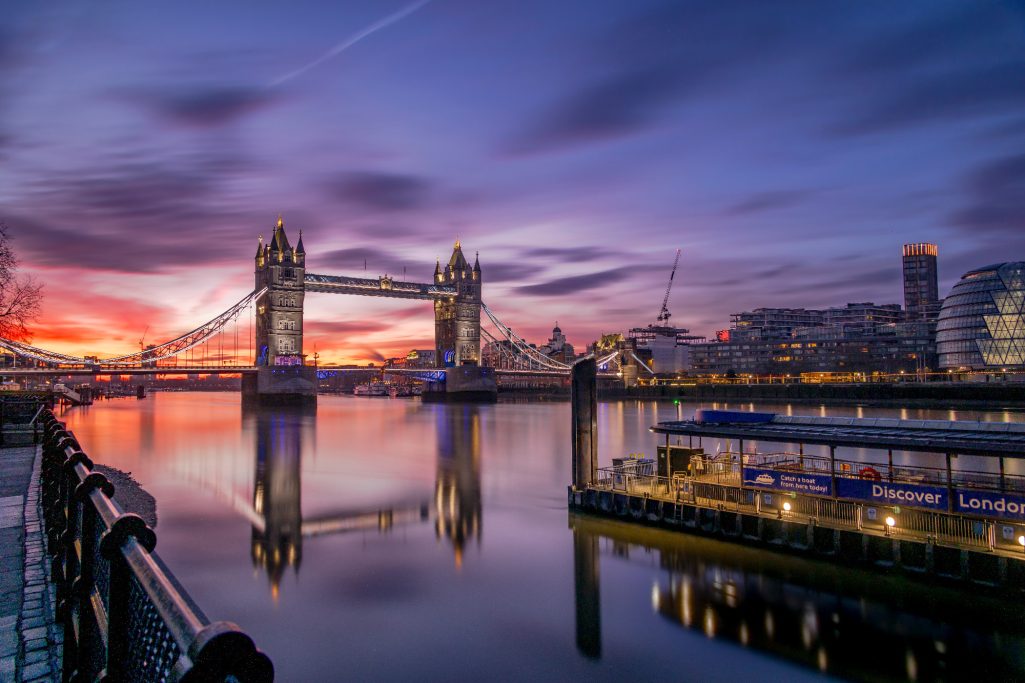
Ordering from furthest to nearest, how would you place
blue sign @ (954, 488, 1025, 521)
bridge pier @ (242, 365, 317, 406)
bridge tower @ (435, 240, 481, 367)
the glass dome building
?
bridge tower @ (435, 240, 481, 367) → the glass dome building → bridge pier @ (242, 365, 317, 406) → blue sign @ (954, 488, 1025, 521)

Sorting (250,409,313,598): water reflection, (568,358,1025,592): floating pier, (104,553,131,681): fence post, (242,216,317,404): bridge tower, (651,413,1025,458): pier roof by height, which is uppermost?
(242,216,317,404): bridge tower

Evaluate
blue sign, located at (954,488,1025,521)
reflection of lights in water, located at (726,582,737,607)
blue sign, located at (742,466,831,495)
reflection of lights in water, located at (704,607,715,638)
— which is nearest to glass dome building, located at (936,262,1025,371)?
blue sign, located at (742,466,831,495)

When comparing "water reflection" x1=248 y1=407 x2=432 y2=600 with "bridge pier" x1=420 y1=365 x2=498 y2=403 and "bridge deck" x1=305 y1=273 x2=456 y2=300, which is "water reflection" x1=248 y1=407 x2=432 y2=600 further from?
"bridge pier" x1=420 y1=365 x2=498 y2=403

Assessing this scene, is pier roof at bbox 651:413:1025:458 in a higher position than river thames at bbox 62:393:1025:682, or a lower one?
higher

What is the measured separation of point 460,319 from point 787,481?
130 metres

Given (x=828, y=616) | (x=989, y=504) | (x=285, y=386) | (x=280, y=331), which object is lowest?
(x=828, y=616)

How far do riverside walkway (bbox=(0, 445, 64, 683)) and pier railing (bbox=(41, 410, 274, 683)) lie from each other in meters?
0.50

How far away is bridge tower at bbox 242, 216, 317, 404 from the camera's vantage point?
114m

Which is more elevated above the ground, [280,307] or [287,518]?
[280,307]

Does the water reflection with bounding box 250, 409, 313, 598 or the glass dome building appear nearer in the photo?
the water reflection with bounding box 250, 409, 313, 598

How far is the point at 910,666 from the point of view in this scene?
1400cm

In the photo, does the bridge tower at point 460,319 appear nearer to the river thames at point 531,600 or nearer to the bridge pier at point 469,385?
the bridge pier at point 469,385

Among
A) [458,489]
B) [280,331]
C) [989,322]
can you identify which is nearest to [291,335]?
[280,331]

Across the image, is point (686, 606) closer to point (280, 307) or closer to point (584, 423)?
point (584, 423)
